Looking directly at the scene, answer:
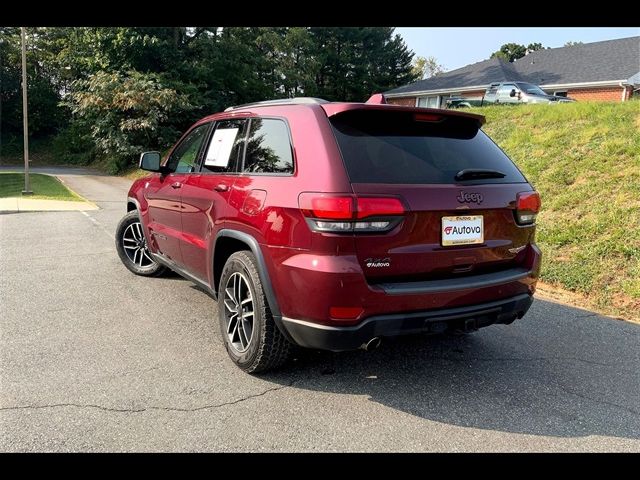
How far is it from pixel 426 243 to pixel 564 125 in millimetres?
9705

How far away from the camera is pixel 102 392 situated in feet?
10.2

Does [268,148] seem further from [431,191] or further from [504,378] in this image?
[504,378]

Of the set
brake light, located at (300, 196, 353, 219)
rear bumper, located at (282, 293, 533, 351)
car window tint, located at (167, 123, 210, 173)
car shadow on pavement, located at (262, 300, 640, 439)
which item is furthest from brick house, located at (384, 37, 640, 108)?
brake light, located at (300, 196, 353, 219)

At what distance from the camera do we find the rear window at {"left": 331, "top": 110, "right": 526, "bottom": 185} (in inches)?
113

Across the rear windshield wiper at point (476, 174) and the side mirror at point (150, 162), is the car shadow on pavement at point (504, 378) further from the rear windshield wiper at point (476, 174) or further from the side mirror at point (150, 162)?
the side mirror at point (150, 162)

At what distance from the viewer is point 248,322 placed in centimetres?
345

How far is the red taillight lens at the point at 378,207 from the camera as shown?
2.69 meters

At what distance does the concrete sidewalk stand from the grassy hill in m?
10.1

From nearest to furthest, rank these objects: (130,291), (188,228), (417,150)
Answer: (417,150)
(188,228)
(130,291)

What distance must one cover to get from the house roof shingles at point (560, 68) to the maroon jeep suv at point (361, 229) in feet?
A: 91.6

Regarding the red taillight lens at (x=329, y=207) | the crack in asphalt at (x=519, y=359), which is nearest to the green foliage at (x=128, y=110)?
the crack in asphalt at (x=519, y=359)

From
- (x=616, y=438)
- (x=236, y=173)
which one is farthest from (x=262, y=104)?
(x=616, y=438)

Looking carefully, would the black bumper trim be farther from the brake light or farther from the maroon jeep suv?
the brake light
